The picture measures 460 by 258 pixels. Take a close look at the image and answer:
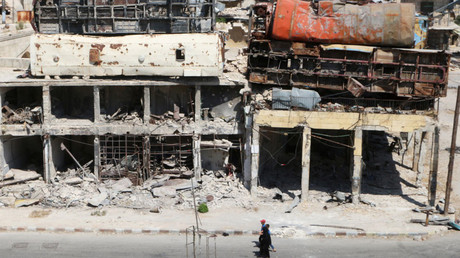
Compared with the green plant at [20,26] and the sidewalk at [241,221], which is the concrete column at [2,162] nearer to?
the sidewalk at [241,221]

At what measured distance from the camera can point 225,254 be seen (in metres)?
27.9

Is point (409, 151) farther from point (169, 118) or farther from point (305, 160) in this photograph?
point (169, 118)

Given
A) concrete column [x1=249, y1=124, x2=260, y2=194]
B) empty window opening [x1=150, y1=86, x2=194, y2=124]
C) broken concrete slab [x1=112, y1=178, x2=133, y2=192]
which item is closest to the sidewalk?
concrete column [x1=249, y1=124, x2=260, y2=194]

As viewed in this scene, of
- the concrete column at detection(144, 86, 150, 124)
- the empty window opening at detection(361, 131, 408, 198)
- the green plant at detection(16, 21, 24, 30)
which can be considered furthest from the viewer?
the green plant at detection(16, 21, 24, 30)

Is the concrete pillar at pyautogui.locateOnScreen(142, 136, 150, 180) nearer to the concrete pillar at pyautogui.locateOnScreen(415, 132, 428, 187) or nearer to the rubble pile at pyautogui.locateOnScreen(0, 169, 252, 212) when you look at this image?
the rubble pile at pyautogui.locateOnScreen(0, 169, 252, 212)

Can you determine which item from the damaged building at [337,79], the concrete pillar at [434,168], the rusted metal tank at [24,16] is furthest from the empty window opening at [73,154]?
the concrete pillar at [434,168]

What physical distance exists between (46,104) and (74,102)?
A: 3446 mm

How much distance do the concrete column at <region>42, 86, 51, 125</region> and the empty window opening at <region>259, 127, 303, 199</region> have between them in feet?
41.5

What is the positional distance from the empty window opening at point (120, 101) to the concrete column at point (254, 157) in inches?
301

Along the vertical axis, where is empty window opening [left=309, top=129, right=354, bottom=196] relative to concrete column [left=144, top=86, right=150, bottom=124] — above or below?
below

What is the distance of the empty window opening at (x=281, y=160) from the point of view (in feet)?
120

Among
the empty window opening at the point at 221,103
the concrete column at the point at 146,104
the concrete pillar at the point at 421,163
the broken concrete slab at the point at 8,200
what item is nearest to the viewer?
the broken concrete slab at the point at 8,200

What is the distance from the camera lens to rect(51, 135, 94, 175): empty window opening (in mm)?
37031

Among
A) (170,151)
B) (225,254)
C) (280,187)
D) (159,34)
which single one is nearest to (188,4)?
(159,34)
